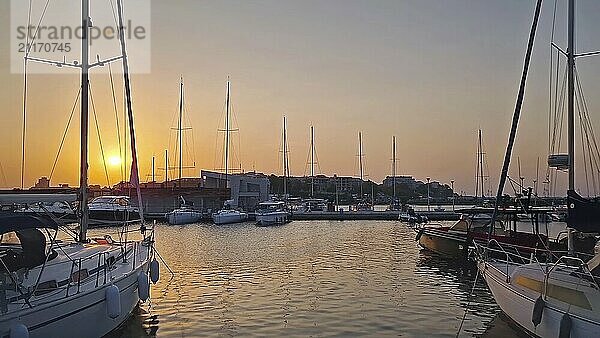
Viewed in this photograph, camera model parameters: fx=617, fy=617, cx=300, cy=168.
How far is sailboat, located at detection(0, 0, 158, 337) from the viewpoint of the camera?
11.2 meters

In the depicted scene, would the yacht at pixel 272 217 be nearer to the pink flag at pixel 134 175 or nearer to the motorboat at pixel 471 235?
the motorboat at pixel 471 235

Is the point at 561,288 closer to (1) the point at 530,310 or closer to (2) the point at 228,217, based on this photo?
(1) the point at 530,310

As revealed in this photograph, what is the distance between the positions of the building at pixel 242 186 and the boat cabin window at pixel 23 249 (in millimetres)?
73033

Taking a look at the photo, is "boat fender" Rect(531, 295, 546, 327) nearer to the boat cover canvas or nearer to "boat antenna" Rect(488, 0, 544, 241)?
"boat antenna" Rect(488, 0, 544, 241)

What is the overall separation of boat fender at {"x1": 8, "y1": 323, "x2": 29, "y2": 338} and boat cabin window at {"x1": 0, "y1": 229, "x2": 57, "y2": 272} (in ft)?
7.08

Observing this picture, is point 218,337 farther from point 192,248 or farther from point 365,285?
point 192,248

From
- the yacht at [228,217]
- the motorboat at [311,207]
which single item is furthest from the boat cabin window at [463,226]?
the motorboat at [311,207]

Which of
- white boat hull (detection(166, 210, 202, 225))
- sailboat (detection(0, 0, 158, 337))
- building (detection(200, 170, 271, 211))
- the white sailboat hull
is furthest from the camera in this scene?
building (detection(200, 170, 271, 211))

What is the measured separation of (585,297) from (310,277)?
14.8 metres

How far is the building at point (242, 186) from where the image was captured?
303ft

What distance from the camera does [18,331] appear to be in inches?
408

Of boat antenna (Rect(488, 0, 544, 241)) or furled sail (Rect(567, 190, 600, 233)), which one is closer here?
furled sail (Rect(567, 190, 600, 233))

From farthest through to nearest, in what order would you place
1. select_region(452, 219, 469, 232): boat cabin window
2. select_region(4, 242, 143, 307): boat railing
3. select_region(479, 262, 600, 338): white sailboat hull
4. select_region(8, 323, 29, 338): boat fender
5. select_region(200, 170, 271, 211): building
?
select_region(200, 170, 271, 211): building
select_region(452, 219, 469, 232): boat cabin window
select_region(4, 242, 143, 307): boat railing
select_region(479, 262, 600, 338): white sailboat hull
select_region(8, 323, 29, 338): boat fender

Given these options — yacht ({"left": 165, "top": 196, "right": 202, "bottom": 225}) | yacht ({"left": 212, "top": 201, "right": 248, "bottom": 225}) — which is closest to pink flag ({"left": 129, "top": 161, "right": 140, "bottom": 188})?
yacht ({"left": 212, "top": 201, "right": 248, "bottom": 225})
